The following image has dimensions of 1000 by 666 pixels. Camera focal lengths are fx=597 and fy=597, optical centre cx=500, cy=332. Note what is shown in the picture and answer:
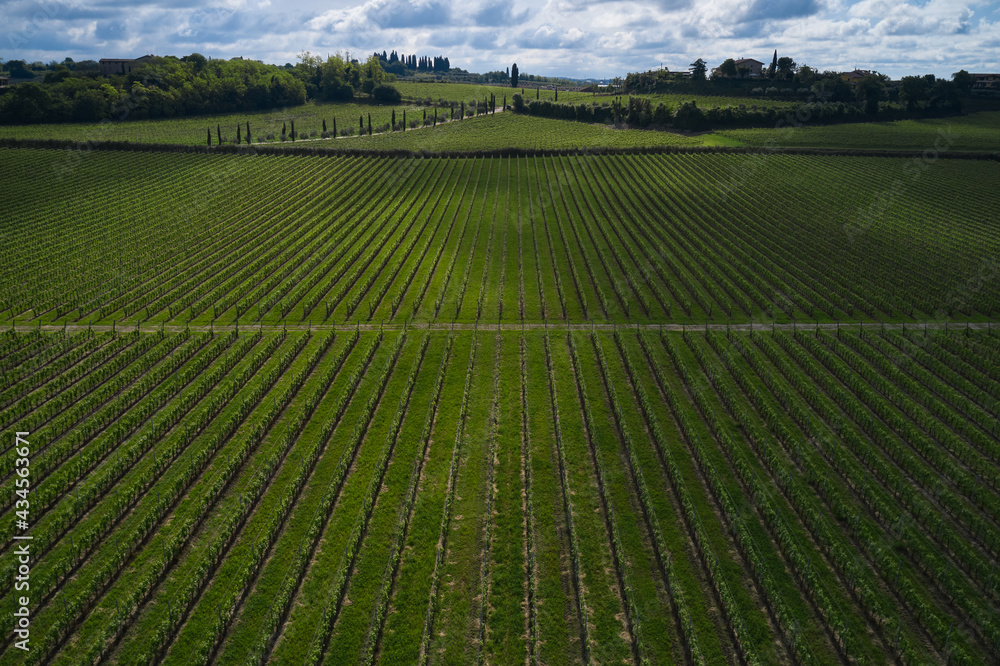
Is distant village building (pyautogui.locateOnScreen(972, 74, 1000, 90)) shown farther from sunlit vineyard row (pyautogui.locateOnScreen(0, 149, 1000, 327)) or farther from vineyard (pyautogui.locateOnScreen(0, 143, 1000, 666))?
vineyard (pyautogui.locateOnScreen(0, 143, 1000, 666))

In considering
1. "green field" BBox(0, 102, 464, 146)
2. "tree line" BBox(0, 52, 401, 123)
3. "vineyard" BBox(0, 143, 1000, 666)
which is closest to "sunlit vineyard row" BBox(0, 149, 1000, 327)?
"vineyard" BBox(0, 143, 1000, 666)

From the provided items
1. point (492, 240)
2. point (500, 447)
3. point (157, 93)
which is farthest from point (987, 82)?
point (157, 93)

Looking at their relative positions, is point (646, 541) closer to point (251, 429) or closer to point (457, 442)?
point (457, 442)

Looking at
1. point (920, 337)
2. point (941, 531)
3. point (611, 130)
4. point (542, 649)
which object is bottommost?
point (542, 649)

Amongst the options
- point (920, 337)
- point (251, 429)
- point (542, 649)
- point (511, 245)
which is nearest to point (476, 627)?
point (542, 649)

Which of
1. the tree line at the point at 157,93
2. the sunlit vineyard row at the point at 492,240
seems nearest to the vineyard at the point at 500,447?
the sunlit vineyard row at the point at 492,240

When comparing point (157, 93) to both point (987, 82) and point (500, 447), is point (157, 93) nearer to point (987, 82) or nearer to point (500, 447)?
point (500, 447)
